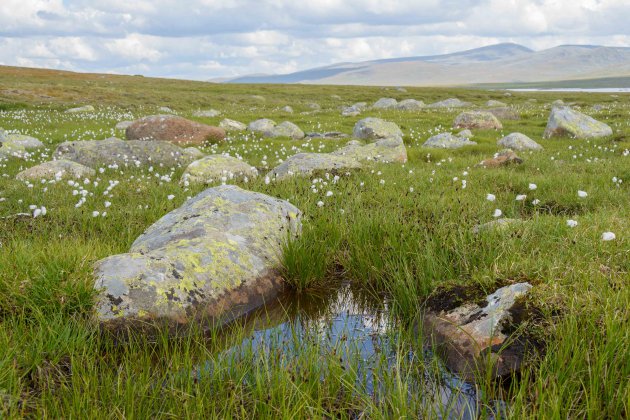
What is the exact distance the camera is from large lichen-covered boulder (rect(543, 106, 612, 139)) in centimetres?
2053

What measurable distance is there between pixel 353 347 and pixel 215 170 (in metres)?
8.28

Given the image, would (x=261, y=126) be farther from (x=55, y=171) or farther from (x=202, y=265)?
(x=202, y=265)

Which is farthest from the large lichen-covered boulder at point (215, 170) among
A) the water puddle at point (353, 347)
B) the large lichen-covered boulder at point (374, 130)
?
the large lichen-covered boulder at point (374, 130)

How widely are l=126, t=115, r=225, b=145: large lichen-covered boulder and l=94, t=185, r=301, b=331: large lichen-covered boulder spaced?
592 inches

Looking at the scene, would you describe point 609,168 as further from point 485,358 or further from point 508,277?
point 485,358

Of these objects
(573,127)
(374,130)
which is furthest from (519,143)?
(374,130)

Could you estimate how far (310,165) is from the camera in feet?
39.0

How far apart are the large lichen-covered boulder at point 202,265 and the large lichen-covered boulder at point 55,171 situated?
642 centimetres

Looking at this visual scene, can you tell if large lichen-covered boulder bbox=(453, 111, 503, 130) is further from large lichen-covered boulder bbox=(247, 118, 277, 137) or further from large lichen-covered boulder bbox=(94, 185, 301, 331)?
large lichen-covered boulder bbox=(94, 185, 301, 331)

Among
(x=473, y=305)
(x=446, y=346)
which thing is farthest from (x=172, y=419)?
(x=473, y=305)

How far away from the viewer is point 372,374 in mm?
3889

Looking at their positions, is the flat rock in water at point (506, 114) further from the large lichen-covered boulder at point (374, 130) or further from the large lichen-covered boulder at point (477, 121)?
the large lichen-covered boulder at point (374, 130)

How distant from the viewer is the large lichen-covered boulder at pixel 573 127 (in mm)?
20531

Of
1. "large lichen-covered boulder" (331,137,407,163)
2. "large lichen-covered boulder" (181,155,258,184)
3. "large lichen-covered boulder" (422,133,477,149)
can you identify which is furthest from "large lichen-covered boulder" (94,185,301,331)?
"large lichen-covered boulder" (422,133,477,149)
